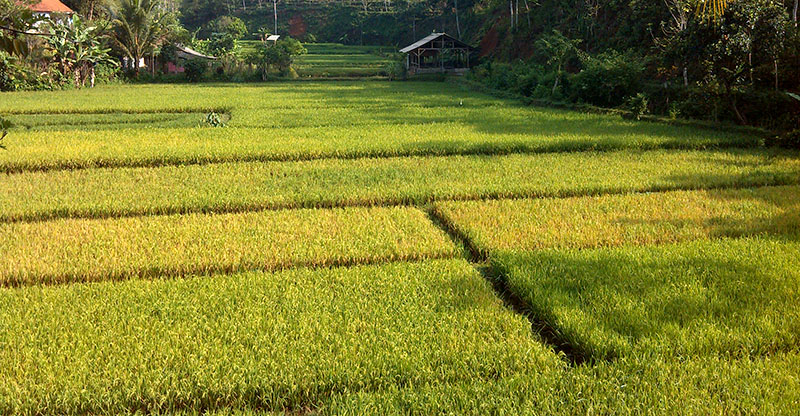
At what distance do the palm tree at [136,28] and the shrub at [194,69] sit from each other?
2265 millimetres

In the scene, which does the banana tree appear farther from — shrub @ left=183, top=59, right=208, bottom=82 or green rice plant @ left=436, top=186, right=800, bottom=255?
green rice plant @ left=436, top=186, right=800, bottom=255

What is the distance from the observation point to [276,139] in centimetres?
1244

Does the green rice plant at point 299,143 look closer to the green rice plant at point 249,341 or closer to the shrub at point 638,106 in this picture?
the shrub at point 638,106

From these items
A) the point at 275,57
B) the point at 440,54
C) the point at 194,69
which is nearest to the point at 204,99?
the point at 194,69

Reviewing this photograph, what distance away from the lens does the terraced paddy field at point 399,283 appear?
3.14 metres

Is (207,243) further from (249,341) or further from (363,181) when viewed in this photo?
(363,181)

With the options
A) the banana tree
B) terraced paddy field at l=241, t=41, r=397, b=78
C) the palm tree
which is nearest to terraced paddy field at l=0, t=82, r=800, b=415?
the banana tree

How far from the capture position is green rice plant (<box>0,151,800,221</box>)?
738 cm

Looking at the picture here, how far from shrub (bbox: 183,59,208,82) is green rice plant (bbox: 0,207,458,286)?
94.0ft

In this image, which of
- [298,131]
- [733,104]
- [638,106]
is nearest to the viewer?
[733,104]

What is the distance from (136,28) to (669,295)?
30.4m

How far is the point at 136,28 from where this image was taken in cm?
2922

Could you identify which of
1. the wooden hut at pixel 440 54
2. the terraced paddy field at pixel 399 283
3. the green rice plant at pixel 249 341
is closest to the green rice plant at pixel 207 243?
the terraced paddy field at pixel 399 283

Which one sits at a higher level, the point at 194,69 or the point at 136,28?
the point at 136,28
